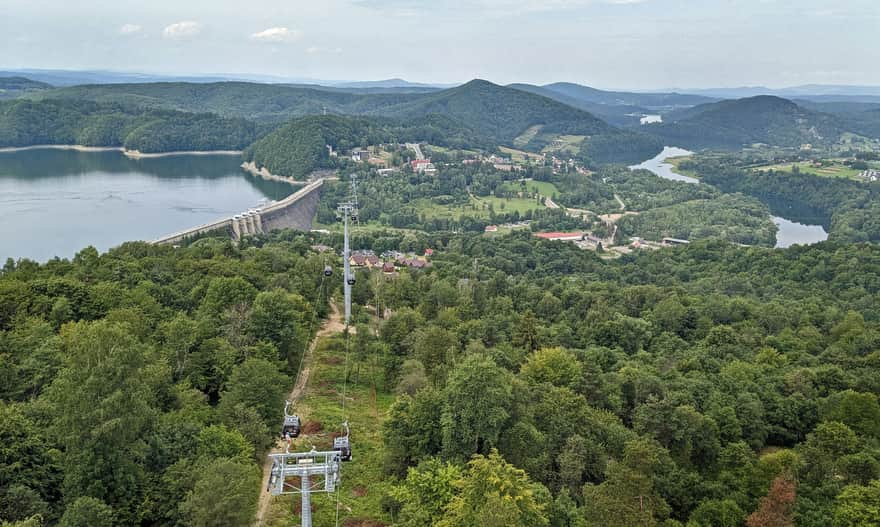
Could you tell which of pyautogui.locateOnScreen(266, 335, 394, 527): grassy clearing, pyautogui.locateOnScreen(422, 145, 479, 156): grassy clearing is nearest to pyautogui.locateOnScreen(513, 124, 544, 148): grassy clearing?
pyautogui.locateOnScreen(422, 145, 479, 156): grassy clearing

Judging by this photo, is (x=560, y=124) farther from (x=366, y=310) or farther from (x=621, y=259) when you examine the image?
(x=366, y=310)

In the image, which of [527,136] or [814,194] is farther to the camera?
[527,136]

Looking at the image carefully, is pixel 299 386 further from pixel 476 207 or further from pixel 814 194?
pixel 814 194

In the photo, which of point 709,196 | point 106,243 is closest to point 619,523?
point 106,243

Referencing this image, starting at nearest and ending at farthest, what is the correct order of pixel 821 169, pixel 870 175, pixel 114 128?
pixel 870 175 → pixel 821 169 → pixel 114 128

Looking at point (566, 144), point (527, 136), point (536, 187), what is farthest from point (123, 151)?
point (566, 144)
